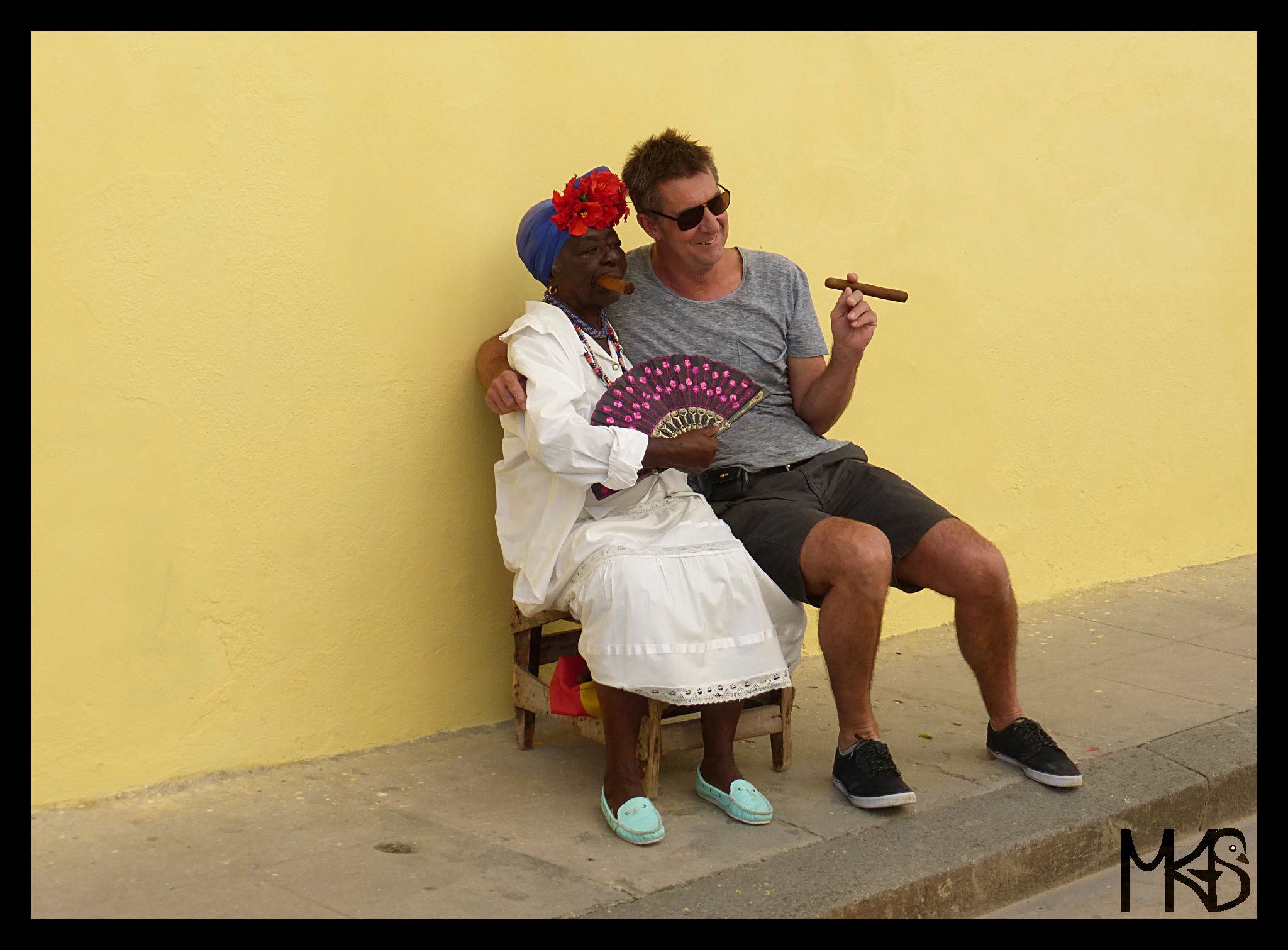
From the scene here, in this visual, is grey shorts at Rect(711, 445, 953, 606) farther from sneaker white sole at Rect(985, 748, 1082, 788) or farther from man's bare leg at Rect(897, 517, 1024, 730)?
sneaker white sole at Rect(985, 748, 1082, 788)

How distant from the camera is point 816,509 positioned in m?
3.82

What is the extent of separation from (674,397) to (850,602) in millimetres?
690

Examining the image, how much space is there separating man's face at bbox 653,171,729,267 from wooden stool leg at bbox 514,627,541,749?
1.16m

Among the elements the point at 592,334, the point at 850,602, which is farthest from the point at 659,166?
the point at 850,602

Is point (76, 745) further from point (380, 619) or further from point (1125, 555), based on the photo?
point (1125, 555)

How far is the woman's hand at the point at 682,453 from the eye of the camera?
137 inches

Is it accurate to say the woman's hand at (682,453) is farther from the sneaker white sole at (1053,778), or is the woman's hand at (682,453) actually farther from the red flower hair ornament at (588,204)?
the sneaker white sole at (1053,778)

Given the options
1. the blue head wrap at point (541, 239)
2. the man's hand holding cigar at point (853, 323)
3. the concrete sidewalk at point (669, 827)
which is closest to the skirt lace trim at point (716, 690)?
the concrete sidewalk at point (669, 827)

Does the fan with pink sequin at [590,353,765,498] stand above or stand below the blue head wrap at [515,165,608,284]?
below

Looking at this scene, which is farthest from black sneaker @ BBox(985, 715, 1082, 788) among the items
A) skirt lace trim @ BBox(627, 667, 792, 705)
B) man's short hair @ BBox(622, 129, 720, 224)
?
man's short hair @ BBox(622, 129, 720, 224)

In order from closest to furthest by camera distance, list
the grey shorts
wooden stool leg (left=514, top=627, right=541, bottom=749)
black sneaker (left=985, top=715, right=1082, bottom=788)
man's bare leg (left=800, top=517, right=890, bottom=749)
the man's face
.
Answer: man's bare leg (left=800, top=517, right=890, bottom=749) < the grey shorts < black sneaker (left=985, top=715, right=1082, bottom=788) < the man's face < wooden stool leg (left=514, top=627, right=541, bottom=749)

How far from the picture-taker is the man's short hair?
3.85 metres

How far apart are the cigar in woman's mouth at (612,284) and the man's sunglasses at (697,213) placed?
10.4 inches

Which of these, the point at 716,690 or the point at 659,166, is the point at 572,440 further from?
the point at 659,166
